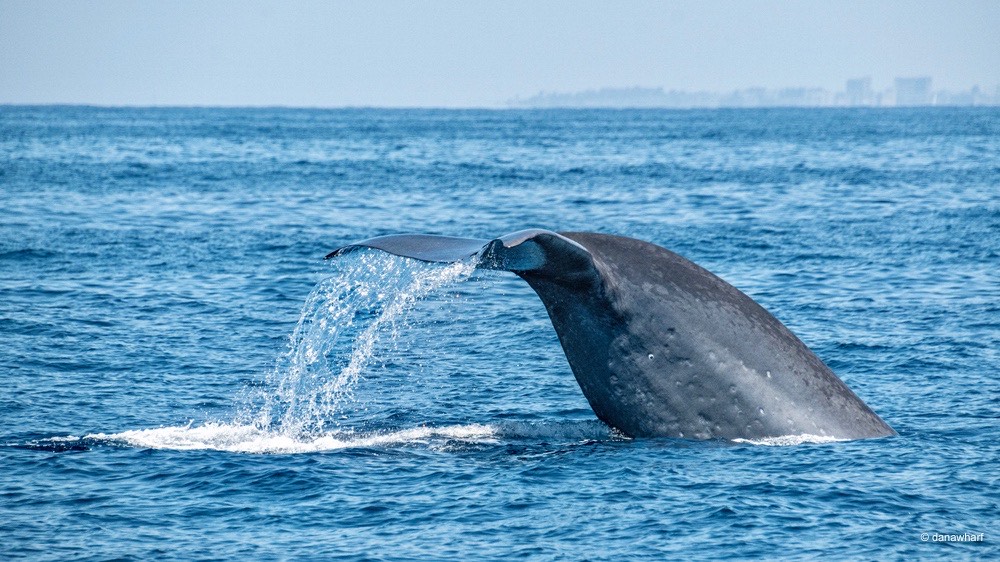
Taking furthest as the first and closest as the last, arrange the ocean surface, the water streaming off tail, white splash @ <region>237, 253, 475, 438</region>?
the water streaming off tail < white splash @ <region>237, 253, 475, 438</region> < the ocean surface

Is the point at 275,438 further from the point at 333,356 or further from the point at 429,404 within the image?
the point at 333,356

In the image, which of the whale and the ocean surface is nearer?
the whale

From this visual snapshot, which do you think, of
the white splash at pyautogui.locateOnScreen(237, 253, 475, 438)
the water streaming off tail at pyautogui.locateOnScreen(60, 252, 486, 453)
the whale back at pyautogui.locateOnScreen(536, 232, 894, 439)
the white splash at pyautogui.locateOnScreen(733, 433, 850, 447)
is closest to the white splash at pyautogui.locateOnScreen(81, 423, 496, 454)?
the water streaming off tail at pyautogui.locateOnScreen(60, 252, 486, 453)

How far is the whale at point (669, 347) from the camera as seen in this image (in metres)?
7.64

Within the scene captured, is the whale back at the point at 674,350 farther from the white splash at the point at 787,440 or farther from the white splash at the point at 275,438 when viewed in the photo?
the white splash at the point at 275,438

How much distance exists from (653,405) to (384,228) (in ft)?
66.8

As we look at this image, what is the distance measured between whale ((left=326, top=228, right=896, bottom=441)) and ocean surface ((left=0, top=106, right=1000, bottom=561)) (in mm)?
379

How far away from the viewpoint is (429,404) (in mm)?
11414

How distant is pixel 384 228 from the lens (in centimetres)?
2798

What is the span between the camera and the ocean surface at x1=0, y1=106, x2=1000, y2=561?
7.75 metres

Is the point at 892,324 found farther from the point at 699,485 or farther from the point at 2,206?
the point at 2,206

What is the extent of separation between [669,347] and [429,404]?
4104 millimetres

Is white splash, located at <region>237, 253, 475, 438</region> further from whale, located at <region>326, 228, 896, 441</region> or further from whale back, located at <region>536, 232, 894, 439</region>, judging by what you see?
whale back, located at <region>536, 232, 894, 439</region>

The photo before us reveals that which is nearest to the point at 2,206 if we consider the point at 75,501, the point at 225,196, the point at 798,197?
the point at 225,196
